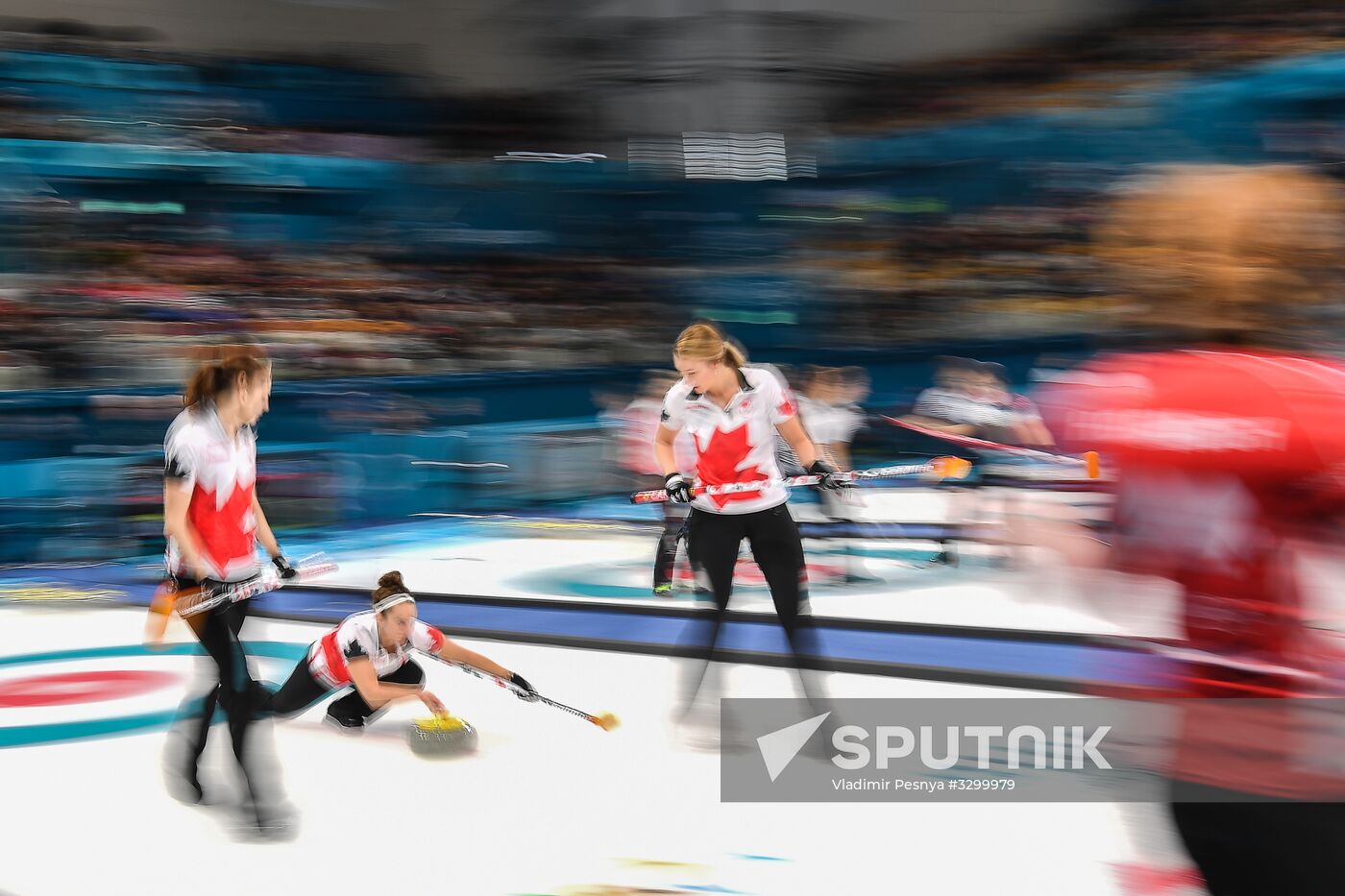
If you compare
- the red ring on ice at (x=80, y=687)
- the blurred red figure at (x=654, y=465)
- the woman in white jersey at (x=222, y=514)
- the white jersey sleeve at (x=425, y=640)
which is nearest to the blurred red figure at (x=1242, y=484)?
the woman in white jersey at (x=222, y=514)

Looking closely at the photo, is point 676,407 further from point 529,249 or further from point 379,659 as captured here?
point 529,249

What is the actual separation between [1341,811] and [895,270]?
659 inches

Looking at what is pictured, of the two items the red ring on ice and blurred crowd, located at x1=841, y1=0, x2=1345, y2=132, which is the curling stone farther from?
blurred crowd, located at x1=841, y1=0, x2=1345, y2=132

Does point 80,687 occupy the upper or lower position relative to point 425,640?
lower

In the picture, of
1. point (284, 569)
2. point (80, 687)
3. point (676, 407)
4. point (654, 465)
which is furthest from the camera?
point (654, 465)

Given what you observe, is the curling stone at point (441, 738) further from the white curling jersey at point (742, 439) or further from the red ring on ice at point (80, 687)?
the red ring on ice at point (80, 687)

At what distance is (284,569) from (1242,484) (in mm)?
3385

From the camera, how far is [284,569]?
4.37 metres

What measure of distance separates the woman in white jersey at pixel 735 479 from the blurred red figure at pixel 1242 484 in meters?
2.94

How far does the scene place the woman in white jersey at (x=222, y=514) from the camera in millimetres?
4160

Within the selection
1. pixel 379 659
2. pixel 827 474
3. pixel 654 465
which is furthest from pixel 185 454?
pixel 654 465

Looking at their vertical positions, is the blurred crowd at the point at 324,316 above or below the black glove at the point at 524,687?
above

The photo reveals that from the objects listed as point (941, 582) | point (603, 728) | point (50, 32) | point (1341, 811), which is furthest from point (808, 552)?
point (50, 32)

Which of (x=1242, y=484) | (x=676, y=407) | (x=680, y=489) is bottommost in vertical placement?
(x=680, y=489)
